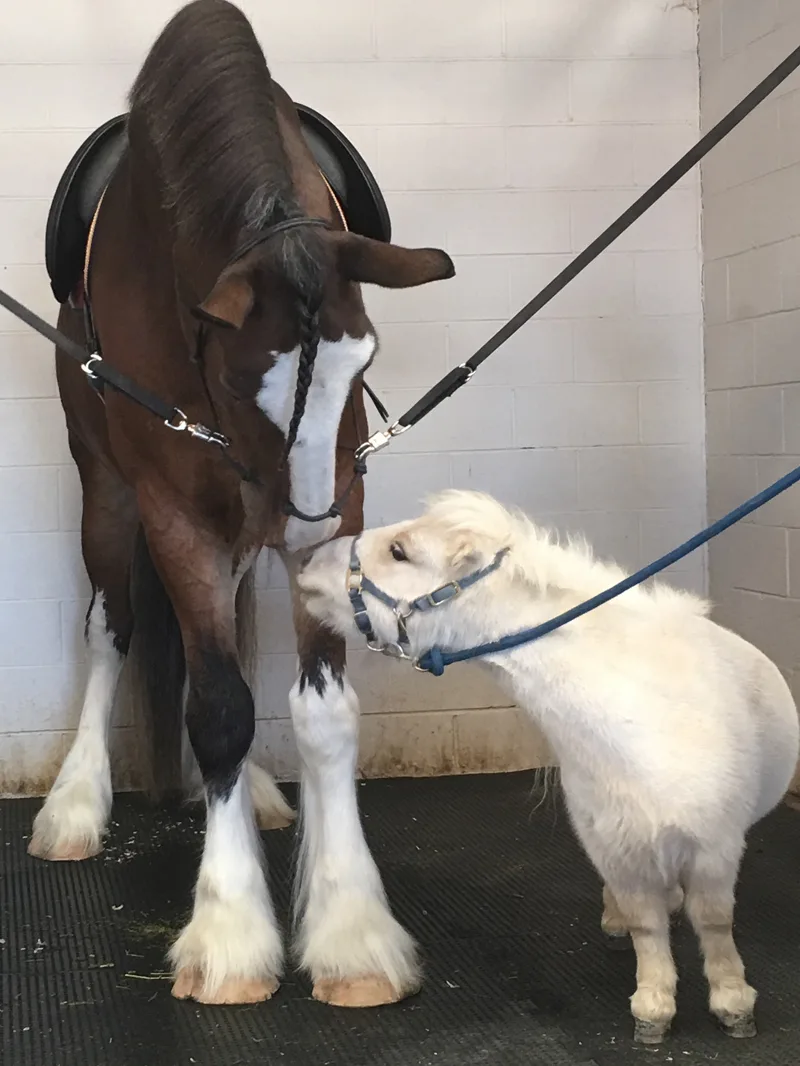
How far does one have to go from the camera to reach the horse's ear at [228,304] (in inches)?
53.8

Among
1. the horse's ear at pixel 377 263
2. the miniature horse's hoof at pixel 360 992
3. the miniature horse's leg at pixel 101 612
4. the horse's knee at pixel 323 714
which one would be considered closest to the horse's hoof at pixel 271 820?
the miniature horse's leg at pixel 101 612

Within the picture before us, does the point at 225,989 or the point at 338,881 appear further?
the point at 338,881

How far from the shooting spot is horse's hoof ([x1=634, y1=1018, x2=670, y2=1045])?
1554 mm

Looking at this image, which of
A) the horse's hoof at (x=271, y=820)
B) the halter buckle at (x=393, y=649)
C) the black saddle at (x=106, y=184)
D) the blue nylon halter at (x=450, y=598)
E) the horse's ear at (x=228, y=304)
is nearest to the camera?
the horse's ear at (x=228, y=304)

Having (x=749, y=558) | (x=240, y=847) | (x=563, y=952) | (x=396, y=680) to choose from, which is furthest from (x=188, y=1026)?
(x=749, y=558)

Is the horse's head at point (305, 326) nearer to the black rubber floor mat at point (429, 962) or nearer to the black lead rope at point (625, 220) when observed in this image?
the black lead rope at point (625, 220)

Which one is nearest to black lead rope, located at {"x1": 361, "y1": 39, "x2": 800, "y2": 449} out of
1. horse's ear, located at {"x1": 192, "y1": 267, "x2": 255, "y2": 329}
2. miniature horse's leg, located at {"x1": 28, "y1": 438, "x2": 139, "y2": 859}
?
horse's ear, located at {"x1": 192, "y1": 267, "x2": 255, "y2": 329}

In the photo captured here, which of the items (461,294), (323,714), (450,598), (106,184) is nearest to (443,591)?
(450,598)

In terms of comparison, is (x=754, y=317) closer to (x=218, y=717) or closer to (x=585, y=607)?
(x=585, y=607)

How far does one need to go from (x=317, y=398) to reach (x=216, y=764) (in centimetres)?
78

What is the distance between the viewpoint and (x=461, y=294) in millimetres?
3111

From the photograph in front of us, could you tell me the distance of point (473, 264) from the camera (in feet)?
10.2

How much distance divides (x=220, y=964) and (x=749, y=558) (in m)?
1.88

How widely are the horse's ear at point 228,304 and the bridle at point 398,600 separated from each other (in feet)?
1.35
